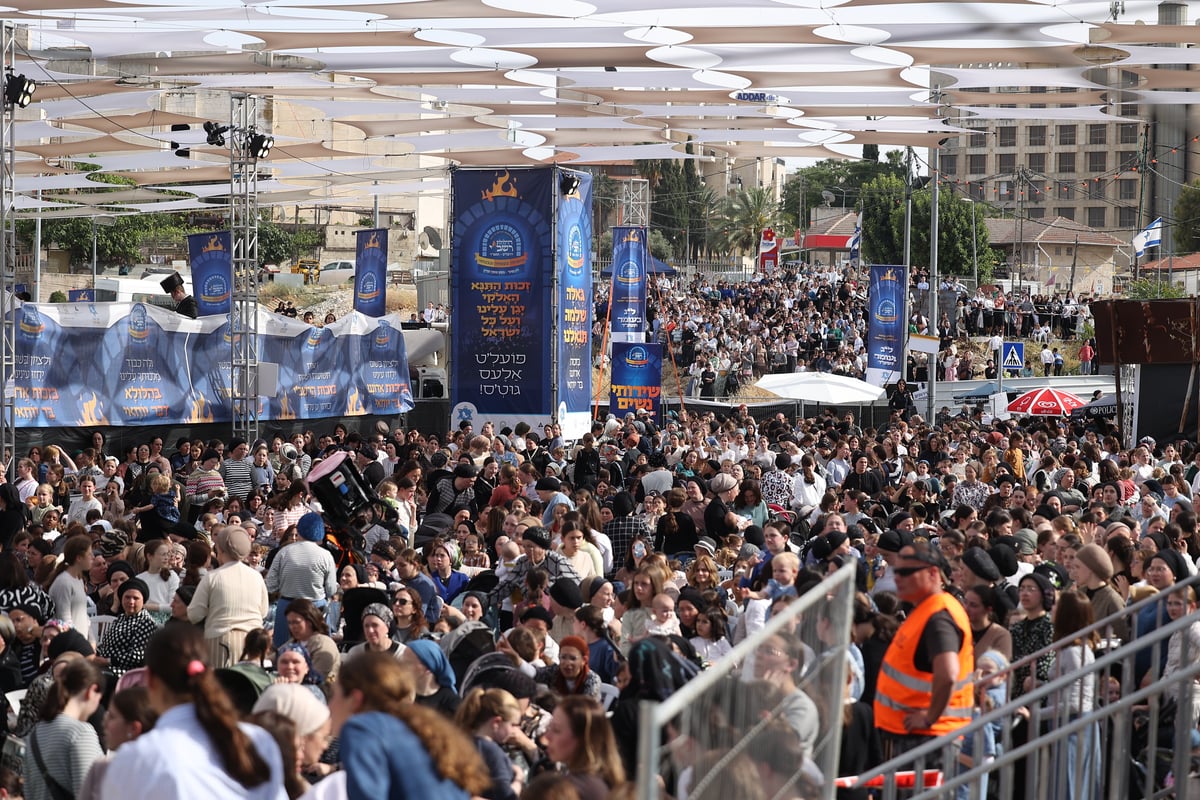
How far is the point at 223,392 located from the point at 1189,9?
1436cm

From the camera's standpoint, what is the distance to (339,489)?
11898 mm

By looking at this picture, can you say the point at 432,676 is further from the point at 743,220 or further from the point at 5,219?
the point at 743,220

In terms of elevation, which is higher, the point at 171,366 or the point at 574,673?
the point at 171,366

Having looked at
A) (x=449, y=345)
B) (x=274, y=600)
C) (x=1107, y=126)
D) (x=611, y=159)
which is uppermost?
(x=1107, y=126)

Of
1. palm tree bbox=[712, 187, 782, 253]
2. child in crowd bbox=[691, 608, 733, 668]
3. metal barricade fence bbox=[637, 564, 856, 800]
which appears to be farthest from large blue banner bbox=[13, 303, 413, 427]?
palm tree bbox=[712, 187, 782, 253]

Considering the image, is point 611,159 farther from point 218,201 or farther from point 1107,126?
point 1107,126

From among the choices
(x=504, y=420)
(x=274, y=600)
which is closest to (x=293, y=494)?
(x=274, y=600)

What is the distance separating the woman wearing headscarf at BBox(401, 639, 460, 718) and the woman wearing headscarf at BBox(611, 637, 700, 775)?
3.40 feet

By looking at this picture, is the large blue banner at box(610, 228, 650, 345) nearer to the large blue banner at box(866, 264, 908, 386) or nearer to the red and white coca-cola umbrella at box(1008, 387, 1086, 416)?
the large blue banner at box(866, 264, 908, 386)

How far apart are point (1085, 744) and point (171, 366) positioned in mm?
18469

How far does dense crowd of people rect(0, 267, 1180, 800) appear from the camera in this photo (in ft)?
13.8

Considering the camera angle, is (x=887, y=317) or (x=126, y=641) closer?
(x=126, y=641)

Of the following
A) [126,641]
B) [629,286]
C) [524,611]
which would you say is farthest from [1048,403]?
[126,641]

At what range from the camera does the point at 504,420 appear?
23.3 meters
